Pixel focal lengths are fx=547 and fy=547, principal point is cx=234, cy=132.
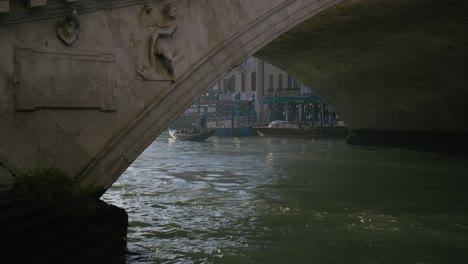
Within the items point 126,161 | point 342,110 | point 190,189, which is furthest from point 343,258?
point 342,110

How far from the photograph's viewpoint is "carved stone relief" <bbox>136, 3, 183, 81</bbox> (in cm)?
648

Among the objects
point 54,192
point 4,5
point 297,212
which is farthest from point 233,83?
point 4,5

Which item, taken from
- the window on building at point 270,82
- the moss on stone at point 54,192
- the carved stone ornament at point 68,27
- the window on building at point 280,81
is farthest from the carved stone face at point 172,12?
the window on building at point 270,82

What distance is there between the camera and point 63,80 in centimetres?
593

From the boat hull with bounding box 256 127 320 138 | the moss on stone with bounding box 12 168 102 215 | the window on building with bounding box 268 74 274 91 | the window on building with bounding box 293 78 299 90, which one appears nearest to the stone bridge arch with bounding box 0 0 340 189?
the moss on stone with bounding box 12 168 102 215

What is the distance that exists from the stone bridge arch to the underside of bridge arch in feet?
15.8

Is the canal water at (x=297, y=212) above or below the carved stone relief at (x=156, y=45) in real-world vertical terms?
below

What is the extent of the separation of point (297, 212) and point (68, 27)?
4.73 metres

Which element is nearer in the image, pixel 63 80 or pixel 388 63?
pixel 63 80

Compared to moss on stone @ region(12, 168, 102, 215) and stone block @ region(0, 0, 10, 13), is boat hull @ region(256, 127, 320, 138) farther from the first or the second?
stone block @ region(0, 0, 10, 13)

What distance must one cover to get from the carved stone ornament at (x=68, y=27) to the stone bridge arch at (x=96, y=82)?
0.5 inches

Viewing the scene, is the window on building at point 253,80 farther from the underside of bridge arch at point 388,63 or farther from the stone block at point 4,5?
the stone block at point 4,5

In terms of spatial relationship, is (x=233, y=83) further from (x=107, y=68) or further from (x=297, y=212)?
(x=107, y=68)

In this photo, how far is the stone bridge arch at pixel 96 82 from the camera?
5.64 meters
